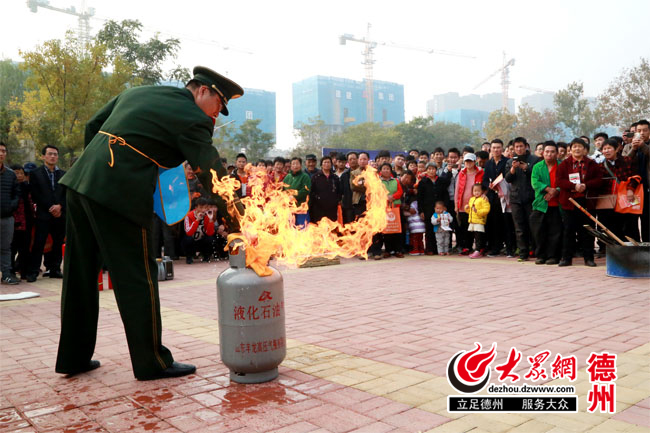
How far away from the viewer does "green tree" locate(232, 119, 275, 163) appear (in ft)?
157

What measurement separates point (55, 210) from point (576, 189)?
340 inches

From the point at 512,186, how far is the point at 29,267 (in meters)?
8.71

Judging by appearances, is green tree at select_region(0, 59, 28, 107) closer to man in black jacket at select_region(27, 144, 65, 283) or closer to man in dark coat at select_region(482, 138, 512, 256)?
man in black jacket at select_region(27, 144, 65, 283)

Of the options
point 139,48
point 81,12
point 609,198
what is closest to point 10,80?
point 139,48

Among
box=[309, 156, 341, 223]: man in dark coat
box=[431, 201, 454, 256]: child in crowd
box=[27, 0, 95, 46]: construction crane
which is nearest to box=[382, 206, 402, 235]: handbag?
box=[431, 201, 454, 256]: child in crowd

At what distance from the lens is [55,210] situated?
29.7ft

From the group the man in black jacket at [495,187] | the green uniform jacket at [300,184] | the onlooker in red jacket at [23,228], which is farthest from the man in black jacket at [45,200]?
the man in black jacket at [495,187]

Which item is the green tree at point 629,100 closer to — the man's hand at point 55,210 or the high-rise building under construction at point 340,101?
the man's hand at point 55,210

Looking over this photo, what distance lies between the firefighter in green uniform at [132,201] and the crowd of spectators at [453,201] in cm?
324

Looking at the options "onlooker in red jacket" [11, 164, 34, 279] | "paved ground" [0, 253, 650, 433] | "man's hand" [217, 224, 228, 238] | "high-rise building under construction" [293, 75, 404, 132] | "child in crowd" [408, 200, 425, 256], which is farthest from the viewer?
"high-rise building under construction" [293, 75, 404, 132]

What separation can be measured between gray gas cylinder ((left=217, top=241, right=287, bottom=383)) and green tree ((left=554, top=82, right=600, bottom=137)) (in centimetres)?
4941

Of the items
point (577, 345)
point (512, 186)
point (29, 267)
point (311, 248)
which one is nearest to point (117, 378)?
point (311, 248)

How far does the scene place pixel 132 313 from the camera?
3650 millimetres

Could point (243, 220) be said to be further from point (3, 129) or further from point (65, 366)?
point (3, 129)
